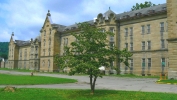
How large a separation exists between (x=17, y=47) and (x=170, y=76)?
85516 millimetres

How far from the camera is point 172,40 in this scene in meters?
32.9

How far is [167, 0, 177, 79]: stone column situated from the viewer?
32.5 m

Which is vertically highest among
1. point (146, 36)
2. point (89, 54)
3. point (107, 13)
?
point (107, 13)

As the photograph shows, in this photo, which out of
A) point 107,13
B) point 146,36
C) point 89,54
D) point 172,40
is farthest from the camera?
point 107,13

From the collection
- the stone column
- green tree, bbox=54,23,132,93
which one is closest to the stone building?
the stone column

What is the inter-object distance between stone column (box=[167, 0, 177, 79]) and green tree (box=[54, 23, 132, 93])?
18030 millimetres

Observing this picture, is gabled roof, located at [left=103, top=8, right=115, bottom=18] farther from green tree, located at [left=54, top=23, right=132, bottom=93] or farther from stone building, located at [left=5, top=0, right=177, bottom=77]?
green tree, located at [left=54, top=23, right=132, bottom=93]

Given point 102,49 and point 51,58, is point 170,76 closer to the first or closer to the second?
point 102,49

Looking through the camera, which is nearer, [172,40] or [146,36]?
[172,40]

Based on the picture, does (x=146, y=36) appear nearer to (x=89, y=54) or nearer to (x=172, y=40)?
(x=172, y=40)

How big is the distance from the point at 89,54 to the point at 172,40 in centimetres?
2084

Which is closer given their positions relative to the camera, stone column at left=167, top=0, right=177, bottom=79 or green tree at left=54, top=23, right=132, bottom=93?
green tree at left=54, top=23, right=132, bottom=93

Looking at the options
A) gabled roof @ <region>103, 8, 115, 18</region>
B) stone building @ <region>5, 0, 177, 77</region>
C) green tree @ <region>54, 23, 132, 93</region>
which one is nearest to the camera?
green tree @ <region>54, 23, 132, 93</region>

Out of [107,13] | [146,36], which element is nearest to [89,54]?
[146,36]
